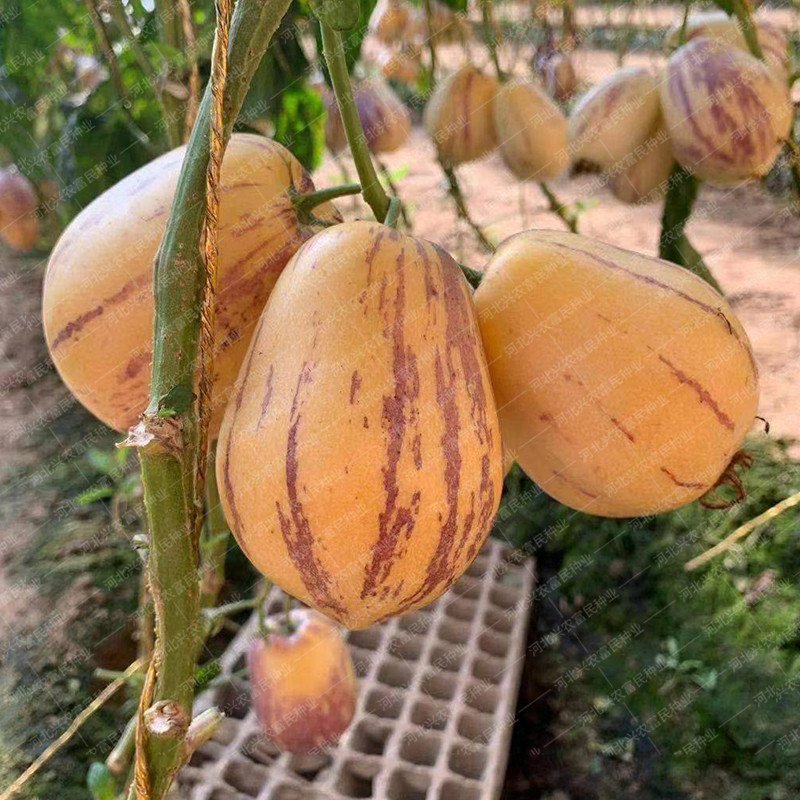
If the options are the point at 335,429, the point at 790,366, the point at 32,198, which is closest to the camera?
the point at 335,429

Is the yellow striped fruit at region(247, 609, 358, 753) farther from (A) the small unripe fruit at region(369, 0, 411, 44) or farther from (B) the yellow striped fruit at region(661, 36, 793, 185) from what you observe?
(A) the small unripe fruit at region(369, 0, 411, 44)

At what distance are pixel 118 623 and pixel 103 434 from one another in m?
0.52

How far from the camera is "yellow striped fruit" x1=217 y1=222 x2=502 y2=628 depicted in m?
0.41

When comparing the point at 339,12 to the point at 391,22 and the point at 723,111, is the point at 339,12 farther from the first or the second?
the point at 391,22

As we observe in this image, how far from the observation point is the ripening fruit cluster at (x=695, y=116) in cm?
81

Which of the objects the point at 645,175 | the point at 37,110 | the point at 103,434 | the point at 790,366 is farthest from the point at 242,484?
the point at 790,366

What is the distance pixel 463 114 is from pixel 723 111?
51 centimetres

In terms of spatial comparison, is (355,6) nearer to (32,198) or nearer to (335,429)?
(335,429)

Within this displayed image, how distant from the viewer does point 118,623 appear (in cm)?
138

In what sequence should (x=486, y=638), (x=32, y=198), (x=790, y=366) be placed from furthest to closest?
(x=790, y=366), (x=32, y=198), (x=486, y=638)

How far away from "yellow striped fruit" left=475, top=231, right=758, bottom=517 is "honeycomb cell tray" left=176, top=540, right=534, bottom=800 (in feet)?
2.34

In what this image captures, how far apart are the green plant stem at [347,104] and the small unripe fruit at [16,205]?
1.41 metres

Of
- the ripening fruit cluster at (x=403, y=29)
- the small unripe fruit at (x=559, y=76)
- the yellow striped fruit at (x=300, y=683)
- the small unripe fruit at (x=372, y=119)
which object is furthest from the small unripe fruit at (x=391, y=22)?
the yellow striped fruit at (x=300, y=683)

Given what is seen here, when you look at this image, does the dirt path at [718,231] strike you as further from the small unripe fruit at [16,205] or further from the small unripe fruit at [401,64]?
the small unripe fruit at [16,205]
